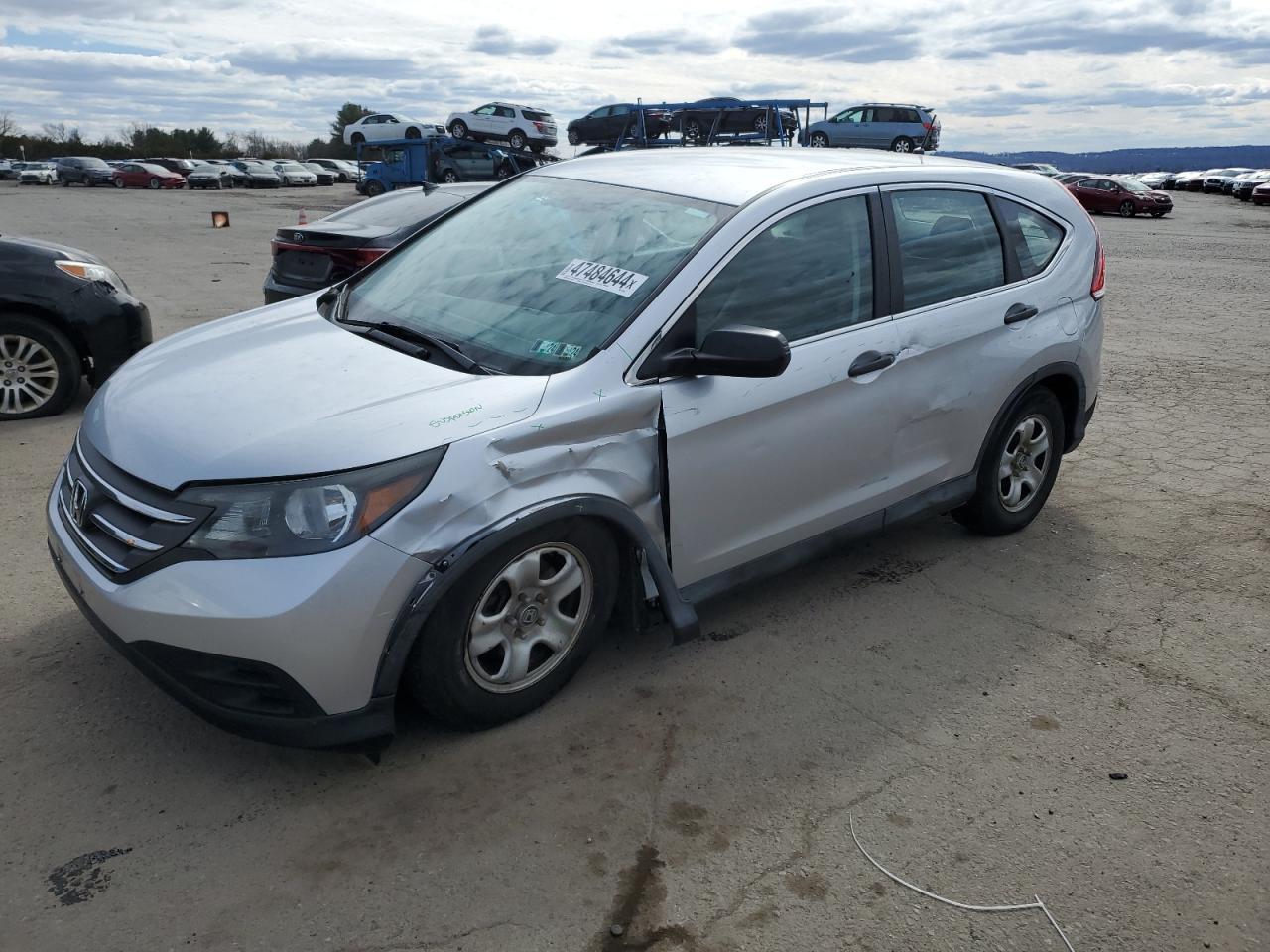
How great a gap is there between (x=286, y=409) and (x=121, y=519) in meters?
0.54

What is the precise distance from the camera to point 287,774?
304 cm

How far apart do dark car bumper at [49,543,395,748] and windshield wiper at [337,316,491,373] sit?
3.40 ft

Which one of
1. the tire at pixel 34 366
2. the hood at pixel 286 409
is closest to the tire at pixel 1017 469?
the hood at pixel 286 409

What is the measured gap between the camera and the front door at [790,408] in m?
3.37

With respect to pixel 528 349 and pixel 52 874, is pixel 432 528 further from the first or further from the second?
pixel 52 874

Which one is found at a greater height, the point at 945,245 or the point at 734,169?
the point at 734,169

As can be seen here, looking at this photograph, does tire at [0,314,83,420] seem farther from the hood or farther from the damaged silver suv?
the hood

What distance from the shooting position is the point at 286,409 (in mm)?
2982

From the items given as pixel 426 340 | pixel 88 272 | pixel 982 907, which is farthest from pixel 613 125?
pixel 982 907

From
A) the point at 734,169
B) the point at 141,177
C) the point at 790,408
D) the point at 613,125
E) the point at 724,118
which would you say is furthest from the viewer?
the point at 141,177

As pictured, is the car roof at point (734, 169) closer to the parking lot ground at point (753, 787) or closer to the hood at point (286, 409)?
the hood at point (286, 409)

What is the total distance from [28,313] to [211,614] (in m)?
4.79

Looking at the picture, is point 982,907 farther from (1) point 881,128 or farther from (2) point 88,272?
(1) point 881,128

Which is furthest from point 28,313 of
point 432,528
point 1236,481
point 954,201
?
point 1236,481
